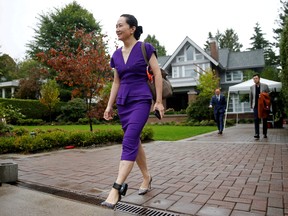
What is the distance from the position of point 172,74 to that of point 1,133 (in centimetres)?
2412

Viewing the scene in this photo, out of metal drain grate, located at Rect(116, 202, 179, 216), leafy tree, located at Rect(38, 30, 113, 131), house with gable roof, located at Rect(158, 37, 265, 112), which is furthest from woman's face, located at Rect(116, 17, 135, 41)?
house with gable roof, located at Rect(158, 37, 265, 112)

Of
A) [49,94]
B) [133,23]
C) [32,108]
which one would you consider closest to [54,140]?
[133,23]

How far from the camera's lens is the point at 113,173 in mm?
3916

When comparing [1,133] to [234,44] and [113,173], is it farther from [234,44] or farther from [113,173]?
[234,44]

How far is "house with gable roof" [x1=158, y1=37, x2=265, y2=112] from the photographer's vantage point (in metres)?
28.7

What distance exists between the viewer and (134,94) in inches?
99.7

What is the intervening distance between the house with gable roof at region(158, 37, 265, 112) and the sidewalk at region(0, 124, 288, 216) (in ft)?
77.6

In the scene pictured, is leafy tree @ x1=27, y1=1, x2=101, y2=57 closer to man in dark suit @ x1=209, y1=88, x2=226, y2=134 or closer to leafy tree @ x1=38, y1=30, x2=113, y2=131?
leafy tree @ x1=38, y1=30, x2=113, y2=131

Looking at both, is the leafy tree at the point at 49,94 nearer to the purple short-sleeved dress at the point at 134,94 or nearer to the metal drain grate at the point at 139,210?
the purple short-sleeved dress at the point at 134,94

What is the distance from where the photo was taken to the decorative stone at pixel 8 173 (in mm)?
3355

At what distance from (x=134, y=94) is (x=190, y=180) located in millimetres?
1549

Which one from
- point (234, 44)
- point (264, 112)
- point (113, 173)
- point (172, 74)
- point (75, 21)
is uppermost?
point (234, 44)

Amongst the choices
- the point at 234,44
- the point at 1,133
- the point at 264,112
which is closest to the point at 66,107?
the point at 1,133

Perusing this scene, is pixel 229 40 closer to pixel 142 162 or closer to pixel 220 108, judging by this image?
pixel 220 108
